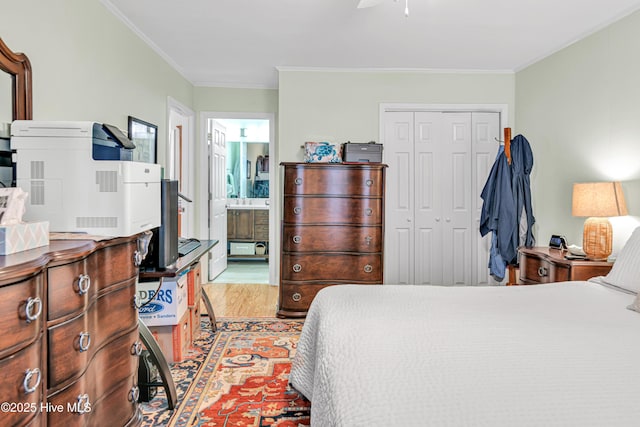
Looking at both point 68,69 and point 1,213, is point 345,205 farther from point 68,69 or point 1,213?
point 1,213

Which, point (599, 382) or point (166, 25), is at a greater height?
point (166, 25)

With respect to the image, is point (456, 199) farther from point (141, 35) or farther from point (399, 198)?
point (141, 35)

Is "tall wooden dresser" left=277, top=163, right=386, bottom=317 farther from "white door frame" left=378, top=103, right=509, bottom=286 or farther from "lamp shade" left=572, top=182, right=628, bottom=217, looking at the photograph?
"lamp shade" left=572, top=182, right=628, bottom=217

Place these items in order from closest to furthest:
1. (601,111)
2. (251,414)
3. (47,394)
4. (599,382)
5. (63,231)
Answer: (599,382) → (47,394) → (63,231) → (251,414) → (601,111)

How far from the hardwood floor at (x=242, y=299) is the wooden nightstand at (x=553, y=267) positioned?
2.26 metres

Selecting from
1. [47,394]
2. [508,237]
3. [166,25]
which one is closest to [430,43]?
[508,237]

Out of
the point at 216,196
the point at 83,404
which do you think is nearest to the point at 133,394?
the point at 83,404

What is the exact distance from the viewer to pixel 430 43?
3754 mm

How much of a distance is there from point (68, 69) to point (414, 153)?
133 inches

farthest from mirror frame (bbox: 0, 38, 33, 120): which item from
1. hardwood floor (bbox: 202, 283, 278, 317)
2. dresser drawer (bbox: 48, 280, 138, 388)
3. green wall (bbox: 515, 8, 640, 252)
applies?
green wall (bbox: 515, 8, 640, 252)

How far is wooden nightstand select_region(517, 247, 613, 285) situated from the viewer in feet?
9.27

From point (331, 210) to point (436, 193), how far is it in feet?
4.71

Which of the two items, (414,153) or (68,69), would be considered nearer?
(68,69)

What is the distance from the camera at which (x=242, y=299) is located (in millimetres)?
4668
